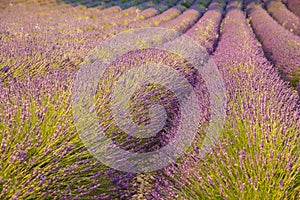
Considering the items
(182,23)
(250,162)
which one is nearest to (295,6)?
(182,23)

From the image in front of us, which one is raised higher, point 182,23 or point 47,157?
point 47,157

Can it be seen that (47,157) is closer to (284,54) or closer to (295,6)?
(284,54)

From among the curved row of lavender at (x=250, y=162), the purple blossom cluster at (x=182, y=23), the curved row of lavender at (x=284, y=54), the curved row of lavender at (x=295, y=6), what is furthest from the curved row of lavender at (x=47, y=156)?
the curved row of lavender at (x=295, y=6)

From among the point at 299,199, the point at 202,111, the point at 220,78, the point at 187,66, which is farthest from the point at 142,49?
the point at 299,199

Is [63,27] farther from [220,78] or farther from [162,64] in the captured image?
[220,78]

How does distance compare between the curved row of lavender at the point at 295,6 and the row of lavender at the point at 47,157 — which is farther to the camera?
the curved row of lavender at the point at 295,6

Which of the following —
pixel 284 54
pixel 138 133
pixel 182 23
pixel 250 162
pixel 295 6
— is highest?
pixel 250 162

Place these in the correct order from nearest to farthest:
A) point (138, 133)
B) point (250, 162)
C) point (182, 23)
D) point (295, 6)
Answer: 1. point (250, 162)
2. point (138, 133)
3. point (182, 23)
4. point (295, 6)

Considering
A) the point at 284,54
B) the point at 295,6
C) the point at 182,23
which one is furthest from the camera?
the point at 295,6

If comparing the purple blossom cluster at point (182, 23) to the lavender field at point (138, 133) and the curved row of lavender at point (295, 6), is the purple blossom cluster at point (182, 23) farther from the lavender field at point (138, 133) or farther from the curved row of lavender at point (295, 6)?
the curved row of lavender at point (295, 6)

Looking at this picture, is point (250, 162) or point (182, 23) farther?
point (182, 23)

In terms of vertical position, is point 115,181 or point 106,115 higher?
point 106,115
